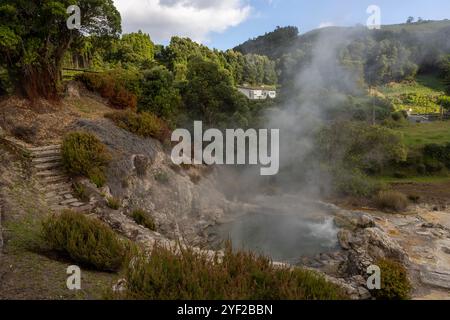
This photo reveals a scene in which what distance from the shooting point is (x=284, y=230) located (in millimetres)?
19750

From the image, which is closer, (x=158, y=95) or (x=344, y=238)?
(x=344, y=238)

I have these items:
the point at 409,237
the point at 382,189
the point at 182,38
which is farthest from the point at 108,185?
the point at 182,38

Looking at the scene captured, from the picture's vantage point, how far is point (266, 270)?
5258 millimetres

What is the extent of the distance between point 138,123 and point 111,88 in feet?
16.3

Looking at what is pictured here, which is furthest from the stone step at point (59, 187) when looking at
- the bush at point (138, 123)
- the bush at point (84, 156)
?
the bush at point (138, 123)

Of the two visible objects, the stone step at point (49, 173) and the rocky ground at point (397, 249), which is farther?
the stone step at point (49, 173)

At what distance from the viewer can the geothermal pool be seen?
55.9ft

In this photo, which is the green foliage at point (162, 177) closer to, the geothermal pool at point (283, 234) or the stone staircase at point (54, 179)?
the geothermal pool at point (283, 234)

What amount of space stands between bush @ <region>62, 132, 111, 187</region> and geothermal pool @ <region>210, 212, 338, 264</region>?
6927mm

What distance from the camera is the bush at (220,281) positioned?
469 cm

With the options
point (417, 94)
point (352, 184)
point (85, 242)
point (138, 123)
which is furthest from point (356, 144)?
point (417, 94)

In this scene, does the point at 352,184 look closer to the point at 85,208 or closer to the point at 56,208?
the point at 85,208

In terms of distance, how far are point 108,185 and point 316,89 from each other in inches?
1122
